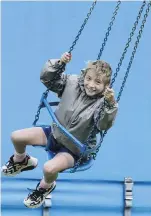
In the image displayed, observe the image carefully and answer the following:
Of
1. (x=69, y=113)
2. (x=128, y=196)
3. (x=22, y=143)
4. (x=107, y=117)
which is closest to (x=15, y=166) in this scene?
(x=22, y=143)

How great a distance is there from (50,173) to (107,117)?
271 millimetres

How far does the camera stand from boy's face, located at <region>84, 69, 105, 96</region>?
8.34 feet

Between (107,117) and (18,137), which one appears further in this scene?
(18,137)

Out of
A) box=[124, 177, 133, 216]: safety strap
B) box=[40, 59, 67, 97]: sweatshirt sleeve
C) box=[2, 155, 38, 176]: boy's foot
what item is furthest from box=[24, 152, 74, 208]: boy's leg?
box=[124, 177, 133, 216]: safety strap

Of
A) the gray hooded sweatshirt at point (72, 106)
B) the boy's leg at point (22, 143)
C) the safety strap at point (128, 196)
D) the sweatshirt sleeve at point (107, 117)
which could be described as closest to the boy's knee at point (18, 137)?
the boy's leg at point (22, 143)

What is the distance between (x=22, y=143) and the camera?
2670mm

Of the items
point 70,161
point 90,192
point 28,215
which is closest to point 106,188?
point 90,192

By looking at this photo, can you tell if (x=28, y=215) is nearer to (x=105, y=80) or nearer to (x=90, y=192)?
(x=90, y=192)

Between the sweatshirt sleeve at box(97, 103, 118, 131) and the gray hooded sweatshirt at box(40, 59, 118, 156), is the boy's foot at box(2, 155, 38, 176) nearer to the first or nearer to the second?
the gray hooded sweatshirt at box(40, 59, 118, 156)

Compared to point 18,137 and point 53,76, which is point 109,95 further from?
point 18,137

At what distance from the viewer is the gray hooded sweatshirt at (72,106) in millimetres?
2600

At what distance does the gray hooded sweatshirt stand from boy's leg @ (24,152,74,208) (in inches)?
1.7

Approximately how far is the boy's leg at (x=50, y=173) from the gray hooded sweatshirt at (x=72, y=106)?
42mm

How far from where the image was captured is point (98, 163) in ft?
12.9
